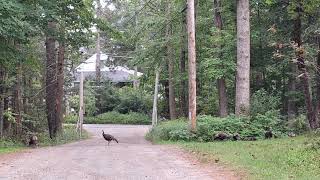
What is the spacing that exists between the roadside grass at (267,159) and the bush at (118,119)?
35062 millimetres

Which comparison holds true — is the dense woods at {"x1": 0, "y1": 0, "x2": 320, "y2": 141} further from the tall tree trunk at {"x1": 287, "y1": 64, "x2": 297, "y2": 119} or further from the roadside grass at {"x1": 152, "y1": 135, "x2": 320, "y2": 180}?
the roadside grass at {"x1": 152, "y1": 135, "x2": 320, "y2": 180}

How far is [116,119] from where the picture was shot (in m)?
52.4

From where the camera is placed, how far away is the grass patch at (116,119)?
51.8m

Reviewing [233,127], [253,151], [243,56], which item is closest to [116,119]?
[243,56]

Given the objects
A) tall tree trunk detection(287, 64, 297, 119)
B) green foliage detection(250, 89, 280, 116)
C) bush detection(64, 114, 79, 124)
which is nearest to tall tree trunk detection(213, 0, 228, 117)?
green foliage detection(250, 89, 280, 116)

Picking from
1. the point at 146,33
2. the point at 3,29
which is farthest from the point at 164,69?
the point at 3,29

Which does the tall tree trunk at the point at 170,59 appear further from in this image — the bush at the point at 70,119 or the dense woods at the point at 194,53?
the bush at the point at 70,119

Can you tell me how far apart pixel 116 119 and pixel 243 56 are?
30902mm

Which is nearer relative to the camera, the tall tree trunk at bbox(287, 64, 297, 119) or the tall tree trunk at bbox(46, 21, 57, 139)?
the tall tree trunk at bbox(287, 64, 297, 119)

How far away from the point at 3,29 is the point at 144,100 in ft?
122

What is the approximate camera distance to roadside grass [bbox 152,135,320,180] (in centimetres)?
1062

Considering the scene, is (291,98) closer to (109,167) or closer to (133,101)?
(109,167)

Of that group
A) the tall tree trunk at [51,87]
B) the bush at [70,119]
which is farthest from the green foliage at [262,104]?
the bush at [70,119]

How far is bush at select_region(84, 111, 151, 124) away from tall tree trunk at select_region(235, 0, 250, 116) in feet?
95.2
